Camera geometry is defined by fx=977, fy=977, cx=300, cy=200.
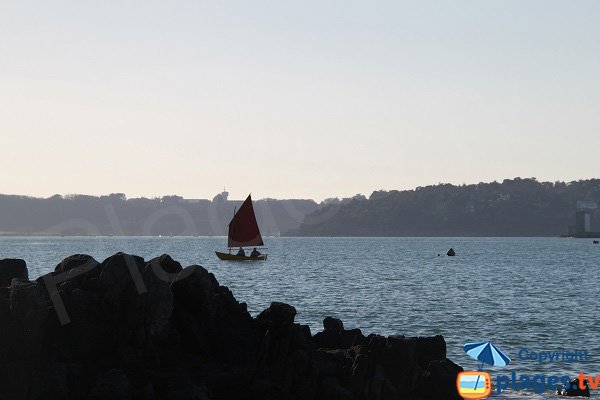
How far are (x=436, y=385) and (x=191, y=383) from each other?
25.9ft

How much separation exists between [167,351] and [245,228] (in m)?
96.2

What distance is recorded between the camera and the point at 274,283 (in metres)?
92.6

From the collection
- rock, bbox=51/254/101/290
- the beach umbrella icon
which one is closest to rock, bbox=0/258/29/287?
rock, bbox=51/254/101/290

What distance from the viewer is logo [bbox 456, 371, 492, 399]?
99.7ft

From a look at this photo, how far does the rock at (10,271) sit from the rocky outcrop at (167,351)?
211 centimetres

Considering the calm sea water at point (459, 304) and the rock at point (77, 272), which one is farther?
the calm sea water at point (459, 304)

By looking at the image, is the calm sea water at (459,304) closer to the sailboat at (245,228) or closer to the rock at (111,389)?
the sailboat at (245,228)

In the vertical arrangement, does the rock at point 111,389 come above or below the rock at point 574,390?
above

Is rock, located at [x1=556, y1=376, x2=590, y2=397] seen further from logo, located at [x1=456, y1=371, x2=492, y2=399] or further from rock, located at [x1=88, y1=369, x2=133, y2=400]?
rock, located at [x1=88, y1=369, x2=133, y2=400]

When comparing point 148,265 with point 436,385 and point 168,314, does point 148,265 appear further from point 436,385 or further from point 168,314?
point 436,385

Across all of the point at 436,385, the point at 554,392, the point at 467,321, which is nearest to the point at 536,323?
the point at 467,321

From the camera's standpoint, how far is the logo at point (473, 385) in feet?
99.7

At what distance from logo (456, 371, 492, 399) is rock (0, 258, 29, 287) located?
15.0m

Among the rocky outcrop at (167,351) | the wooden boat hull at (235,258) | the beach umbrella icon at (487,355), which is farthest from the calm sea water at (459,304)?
the wooden boat hull at (235,258)
